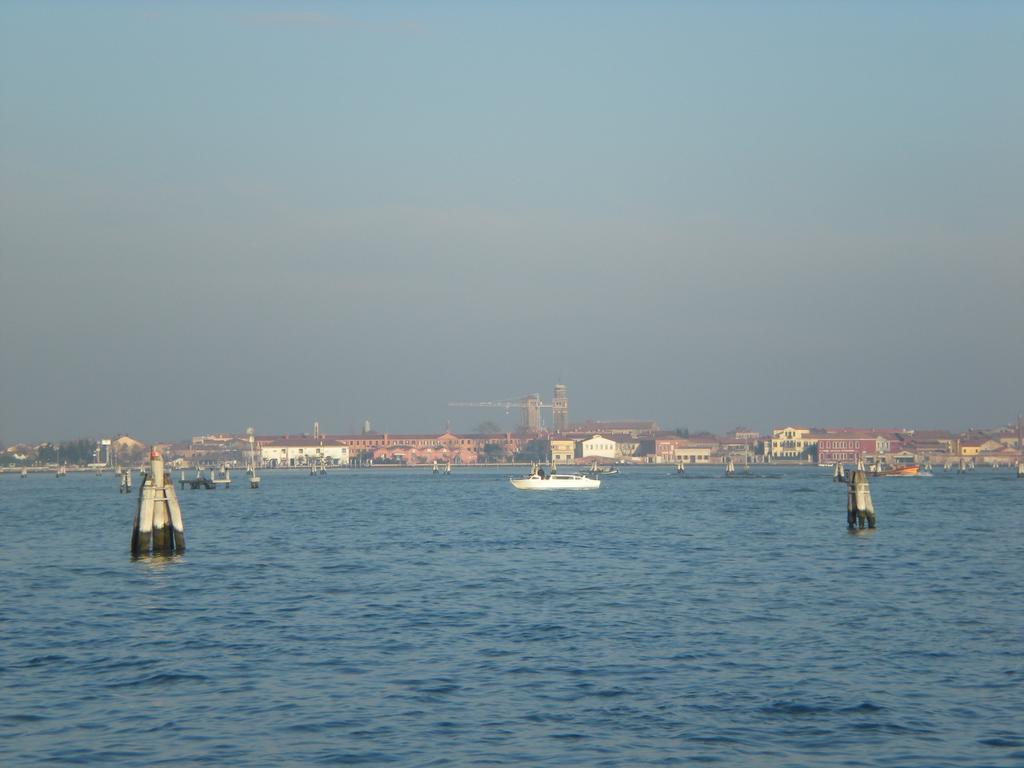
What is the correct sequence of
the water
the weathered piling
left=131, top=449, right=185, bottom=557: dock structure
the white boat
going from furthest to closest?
the white boat < the weathered piling < left=131, top=449, right=185, bottom=557: dock structure < the water

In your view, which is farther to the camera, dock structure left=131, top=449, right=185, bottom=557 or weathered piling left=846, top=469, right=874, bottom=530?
weathered piling left=846, top=469, right=874, bottom=530

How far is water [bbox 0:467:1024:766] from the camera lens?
1250 cm

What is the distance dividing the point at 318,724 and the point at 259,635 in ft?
20.7

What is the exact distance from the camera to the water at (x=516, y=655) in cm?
1250

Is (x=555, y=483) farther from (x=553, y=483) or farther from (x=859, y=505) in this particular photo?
(x=859, y=505)

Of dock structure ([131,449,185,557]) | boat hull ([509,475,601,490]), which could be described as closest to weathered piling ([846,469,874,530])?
dock structure ([131,449,185,557])

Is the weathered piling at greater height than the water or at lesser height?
greater

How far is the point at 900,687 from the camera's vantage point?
1498 cm

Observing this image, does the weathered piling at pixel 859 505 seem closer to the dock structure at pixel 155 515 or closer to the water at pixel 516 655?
the water at pixel 516 655

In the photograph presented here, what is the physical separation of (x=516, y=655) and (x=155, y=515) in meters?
15.9

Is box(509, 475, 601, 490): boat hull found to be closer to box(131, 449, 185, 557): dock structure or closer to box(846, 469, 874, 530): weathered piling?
box(846, 469, 874, 530): weathered piling

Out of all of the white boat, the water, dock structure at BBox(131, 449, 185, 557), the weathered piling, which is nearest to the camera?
the water

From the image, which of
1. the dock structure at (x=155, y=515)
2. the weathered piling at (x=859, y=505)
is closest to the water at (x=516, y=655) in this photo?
the dock structure at (x=155, y=515)

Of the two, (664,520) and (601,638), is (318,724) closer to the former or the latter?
(601,638)
